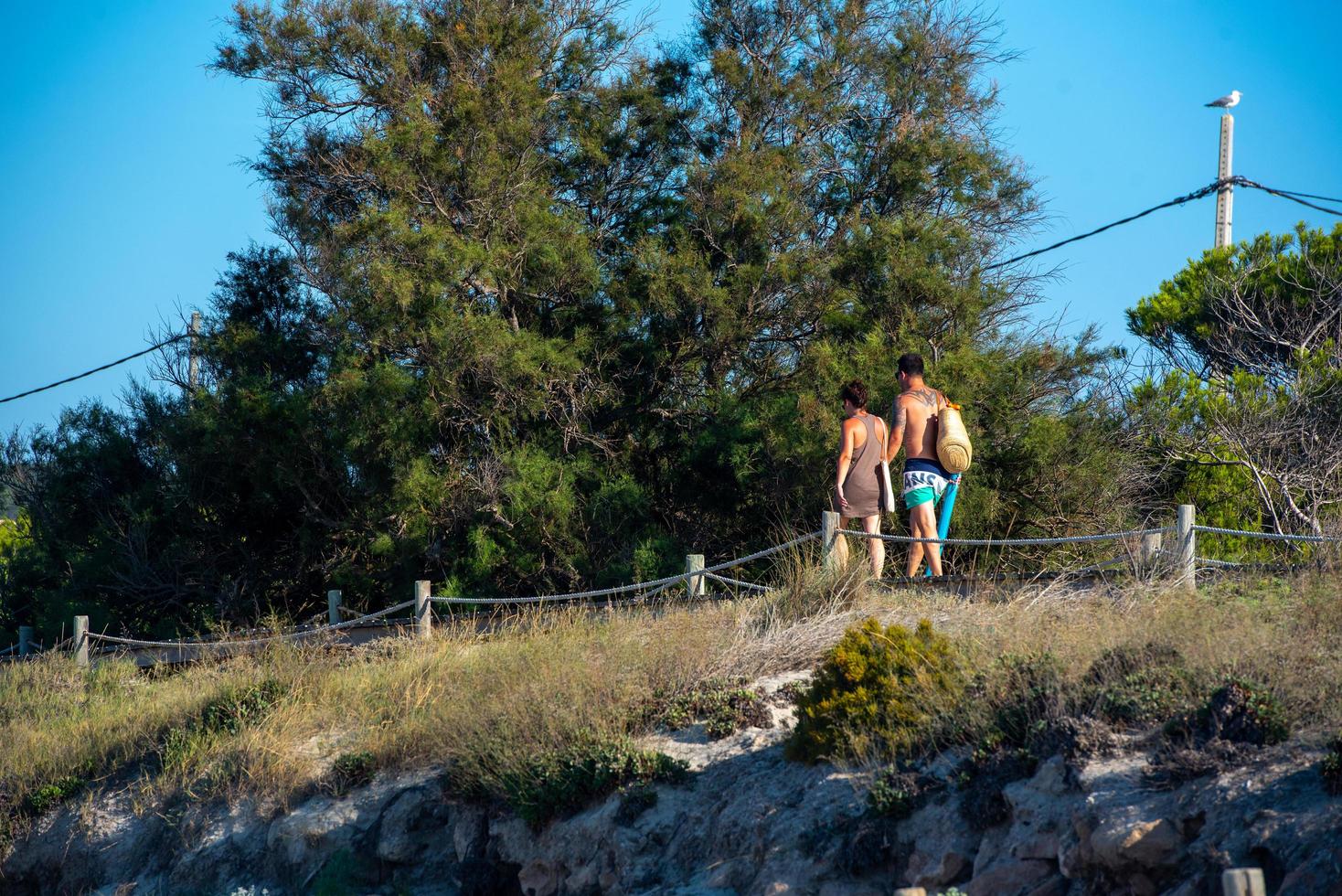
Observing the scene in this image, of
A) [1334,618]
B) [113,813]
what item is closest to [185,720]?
[113,813]

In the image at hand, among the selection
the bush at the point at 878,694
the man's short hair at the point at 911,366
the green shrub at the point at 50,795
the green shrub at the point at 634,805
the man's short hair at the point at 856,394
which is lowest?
the green shrub at the point at 50,795

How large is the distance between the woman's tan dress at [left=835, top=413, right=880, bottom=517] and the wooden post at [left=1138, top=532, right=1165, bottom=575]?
246 cm

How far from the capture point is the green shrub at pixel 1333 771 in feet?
15.7

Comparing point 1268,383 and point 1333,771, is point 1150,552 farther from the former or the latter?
point 1268,383

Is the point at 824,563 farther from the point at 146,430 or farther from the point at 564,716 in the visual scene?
the point at 146,430

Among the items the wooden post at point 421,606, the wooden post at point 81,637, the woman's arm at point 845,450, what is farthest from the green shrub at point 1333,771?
the wooden post at point 81,637

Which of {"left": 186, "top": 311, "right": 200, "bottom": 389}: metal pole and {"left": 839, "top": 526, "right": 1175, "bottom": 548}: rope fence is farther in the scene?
{"left": 186, "top": 311, "right": 200, "bottom": 389}: metal pole

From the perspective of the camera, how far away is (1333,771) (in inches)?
189

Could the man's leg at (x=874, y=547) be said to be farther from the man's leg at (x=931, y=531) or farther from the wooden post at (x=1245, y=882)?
the wooden post at (x=1245, y=882)

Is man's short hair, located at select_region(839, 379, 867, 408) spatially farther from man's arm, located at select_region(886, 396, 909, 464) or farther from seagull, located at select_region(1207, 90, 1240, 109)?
seagull, located at select_region(1207, 90, 1240, 109)

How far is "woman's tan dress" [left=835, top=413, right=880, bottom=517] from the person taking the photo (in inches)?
409

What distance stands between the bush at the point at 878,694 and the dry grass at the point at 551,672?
318 millimetres

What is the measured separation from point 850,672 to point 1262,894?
304 cm

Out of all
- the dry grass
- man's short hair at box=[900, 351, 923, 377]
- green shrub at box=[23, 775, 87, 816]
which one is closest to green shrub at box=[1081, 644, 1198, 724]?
the dry grass
